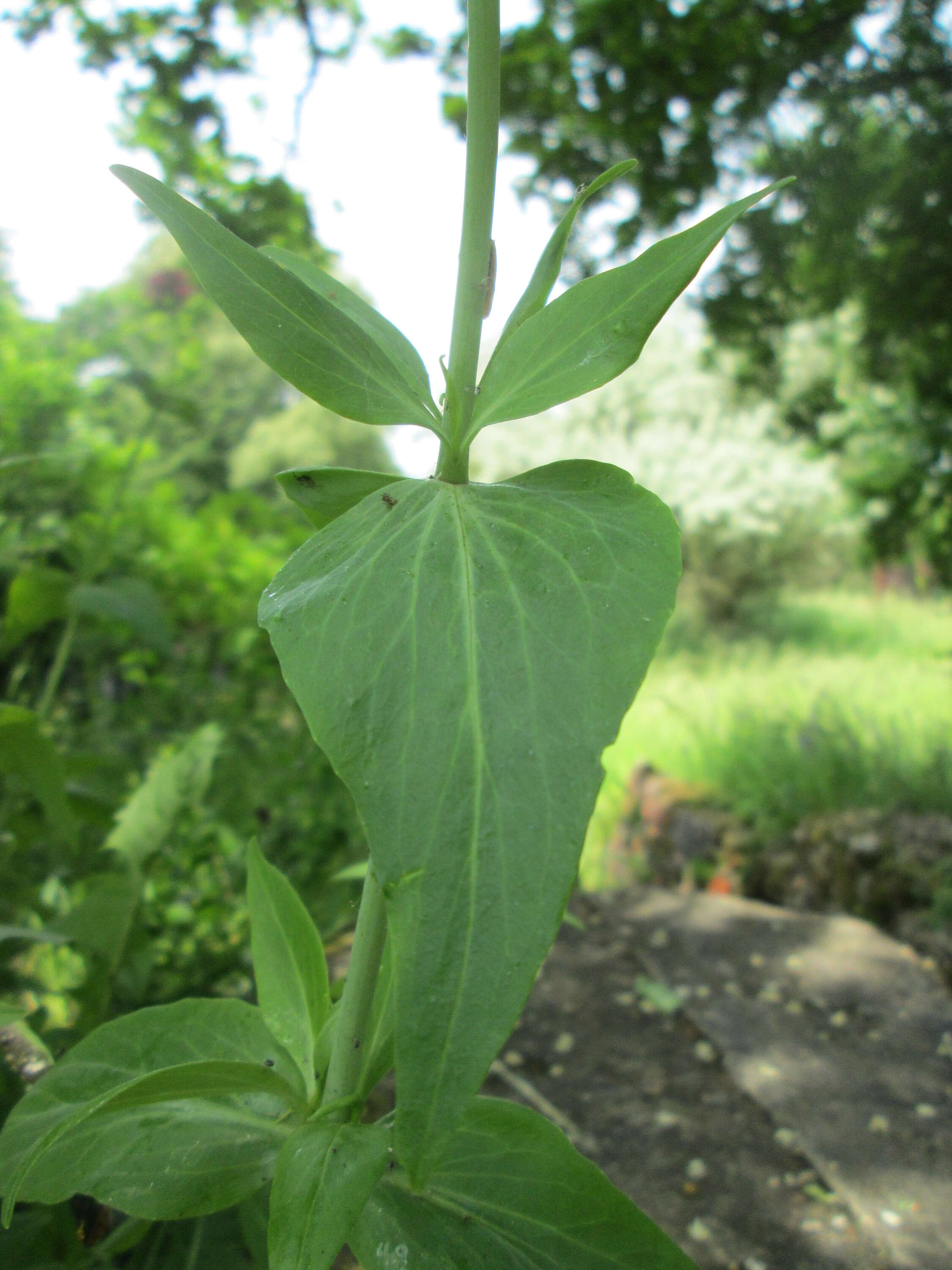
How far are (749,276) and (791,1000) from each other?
259 centimetres

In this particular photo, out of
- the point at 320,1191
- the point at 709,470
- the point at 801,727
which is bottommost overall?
the point at 801,727

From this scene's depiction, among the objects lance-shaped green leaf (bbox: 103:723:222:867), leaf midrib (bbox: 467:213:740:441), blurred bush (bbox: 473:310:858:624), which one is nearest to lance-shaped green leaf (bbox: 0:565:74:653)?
lance-shaped green leaf (bbox: 103:723:222:867)

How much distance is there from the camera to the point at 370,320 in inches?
29.5

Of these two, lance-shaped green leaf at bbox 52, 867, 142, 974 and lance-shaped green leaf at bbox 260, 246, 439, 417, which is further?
lance-shaped green leaf at bbox 52, 867, 142, 974

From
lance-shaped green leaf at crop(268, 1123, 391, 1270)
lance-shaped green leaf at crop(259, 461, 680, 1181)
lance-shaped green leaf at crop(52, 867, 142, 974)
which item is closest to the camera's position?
lance-shaped green leaf at crop(259, 461, 680, 1181)

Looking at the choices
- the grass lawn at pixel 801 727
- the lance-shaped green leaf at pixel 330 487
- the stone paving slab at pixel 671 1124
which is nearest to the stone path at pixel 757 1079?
the stone paving slab at pixel 671 1124

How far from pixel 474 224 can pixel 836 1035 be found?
1972 mm

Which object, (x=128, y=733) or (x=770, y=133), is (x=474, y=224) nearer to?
(x=128, y=733)

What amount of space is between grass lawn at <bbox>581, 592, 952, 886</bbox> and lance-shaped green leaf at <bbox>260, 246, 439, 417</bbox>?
95 cm

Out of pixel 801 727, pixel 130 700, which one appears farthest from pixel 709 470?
pixel 130 700

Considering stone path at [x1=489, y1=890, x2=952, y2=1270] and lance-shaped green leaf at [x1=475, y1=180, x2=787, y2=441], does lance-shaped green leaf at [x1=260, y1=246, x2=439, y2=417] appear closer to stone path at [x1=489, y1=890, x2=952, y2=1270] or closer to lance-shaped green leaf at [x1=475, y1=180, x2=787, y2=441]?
lance-shaped green leaf at [x1=475, y1=180, x2=787, y2=441]

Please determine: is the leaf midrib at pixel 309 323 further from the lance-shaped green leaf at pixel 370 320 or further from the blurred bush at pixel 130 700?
the blurred bush at pixel 130 700

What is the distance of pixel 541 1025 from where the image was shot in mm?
2041

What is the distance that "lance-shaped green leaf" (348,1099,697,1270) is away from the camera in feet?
2.15
